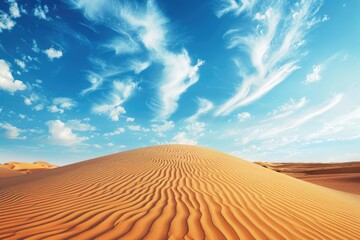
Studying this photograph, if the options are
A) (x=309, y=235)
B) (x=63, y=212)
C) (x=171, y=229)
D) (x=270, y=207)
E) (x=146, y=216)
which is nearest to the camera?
(x=171, y=229)

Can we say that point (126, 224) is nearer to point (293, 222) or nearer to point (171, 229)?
point (171, 229)

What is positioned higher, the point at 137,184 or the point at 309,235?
the point at 137,184

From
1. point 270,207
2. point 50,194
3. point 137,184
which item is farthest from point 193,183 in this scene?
point 50,194

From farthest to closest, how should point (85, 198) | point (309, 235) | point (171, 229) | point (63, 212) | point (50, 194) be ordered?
point (50, 194) → point (85, 198) → point (63, 212) → point (309, 235) → point (171, 229)

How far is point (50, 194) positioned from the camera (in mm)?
5840

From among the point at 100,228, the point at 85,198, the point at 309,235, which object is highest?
the point at 85,198

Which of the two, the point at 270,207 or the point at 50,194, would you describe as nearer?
the point at 270,207

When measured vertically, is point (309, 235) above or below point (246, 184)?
below

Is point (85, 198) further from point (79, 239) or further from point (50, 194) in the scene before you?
point (79, 239)

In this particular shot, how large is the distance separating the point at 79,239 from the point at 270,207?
3695 mm

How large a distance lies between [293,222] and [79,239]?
11.4 feet

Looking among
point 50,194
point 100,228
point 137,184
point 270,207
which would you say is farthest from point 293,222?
point 50,194

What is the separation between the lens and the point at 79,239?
9.66ft

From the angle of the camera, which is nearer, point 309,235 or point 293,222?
point 309,235
